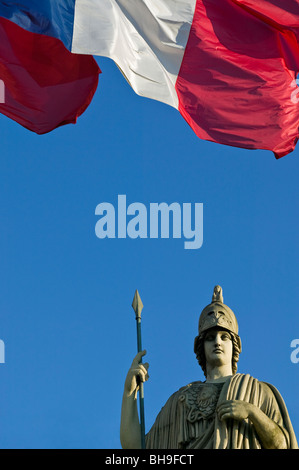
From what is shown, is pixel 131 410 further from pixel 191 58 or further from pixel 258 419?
pixel 191 58

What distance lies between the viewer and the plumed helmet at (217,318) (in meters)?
26.9

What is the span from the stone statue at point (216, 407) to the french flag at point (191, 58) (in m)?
3.34

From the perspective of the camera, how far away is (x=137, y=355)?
26219 mm

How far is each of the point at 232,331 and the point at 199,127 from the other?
3674 mm

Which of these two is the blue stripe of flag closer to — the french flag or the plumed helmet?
the french flag

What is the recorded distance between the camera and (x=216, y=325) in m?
26.8

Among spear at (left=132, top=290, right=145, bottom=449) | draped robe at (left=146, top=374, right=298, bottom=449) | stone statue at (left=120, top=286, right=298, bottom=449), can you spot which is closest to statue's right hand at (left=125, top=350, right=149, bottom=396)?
stone statue at (left=120, top=286, right=298, bottom=449)

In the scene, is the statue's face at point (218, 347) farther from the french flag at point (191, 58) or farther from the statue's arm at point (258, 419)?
the french flag at point (191, 58)

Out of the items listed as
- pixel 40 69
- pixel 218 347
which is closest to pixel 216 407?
pixel 218 347

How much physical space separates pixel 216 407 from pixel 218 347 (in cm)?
137

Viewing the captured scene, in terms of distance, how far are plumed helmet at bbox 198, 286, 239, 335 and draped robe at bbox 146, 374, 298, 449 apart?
0.95 metres

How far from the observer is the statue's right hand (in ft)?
85.5
